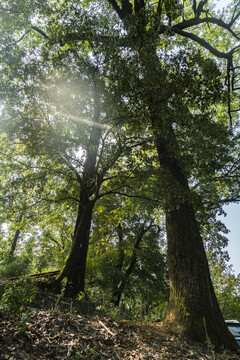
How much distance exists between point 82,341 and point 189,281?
11.2 feet

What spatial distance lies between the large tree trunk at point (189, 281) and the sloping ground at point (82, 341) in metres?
0.61

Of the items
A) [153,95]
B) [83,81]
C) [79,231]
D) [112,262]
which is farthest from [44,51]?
[112,262]

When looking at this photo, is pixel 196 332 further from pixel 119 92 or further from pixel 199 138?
pixel 119 92

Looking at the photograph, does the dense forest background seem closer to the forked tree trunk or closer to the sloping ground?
the forked tree trunk

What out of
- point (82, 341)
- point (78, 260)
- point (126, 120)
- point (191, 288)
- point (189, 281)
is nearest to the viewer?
point (82, 341)

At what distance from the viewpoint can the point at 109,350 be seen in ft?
9.54

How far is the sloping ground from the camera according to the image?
2.40 meters

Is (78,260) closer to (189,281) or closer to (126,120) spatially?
(189,281)

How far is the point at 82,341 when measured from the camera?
293 cm

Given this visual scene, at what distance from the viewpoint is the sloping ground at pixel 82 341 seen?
2.40 metres

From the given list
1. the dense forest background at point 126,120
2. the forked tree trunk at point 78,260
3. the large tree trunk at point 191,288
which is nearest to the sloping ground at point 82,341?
the large tree trunk at point 191,288

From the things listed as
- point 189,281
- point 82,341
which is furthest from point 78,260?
point 82,341

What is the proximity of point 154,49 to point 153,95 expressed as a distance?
1545mm

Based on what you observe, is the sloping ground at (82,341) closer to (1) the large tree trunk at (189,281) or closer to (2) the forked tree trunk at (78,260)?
(1) the large tree trunk at (189,281)
